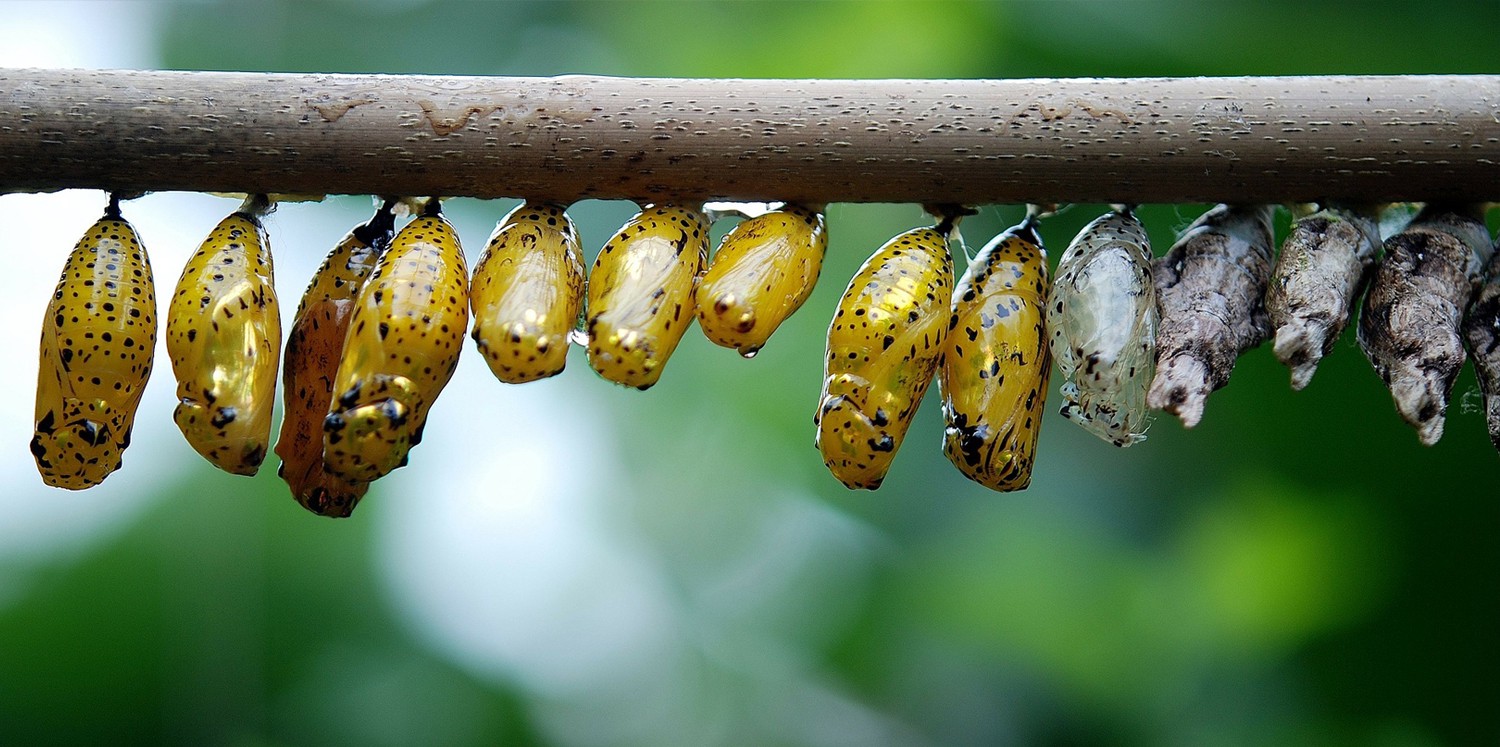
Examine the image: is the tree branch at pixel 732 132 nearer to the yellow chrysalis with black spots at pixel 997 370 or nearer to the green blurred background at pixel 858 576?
the yellow chrysalis with black spots at pixel 997 370

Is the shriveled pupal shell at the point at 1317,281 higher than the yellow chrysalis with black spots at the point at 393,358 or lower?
higher

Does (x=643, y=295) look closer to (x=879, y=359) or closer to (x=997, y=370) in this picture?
(x=879, y=359)

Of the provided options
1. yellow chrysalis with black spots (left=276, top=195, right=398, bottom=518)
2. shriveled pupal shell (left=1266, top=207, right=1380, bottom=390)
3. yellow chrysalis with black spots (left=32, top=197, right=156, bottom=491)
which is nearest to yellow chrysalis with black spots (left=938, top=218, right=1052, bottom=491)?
shriveled pupal shell (left=1266, top=207, right=1380, bottom=390)

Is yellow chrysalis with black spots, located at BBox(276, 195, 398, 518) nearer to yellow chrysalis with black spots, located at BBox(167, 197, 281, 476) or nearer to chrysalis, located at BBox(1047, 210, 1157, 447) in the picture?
yellow chrysalis with black spots, located at BBox(167, 197, 281, 476)

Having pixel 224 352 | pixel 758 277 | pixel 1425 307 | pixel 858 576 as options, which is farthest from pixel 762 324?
pixel 858 576

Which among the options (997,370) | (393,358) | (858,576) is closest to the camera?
(393,358)

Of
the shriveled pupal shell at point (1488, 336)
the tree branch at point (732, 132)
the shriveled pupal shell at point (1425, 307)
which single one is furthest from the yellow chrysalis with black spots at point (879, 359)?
the shriveled pupal shell at point (1488, 336)

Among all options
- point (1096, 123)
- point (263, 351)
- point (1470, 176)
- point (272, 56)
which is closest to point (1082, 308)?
point (1096, 123)
